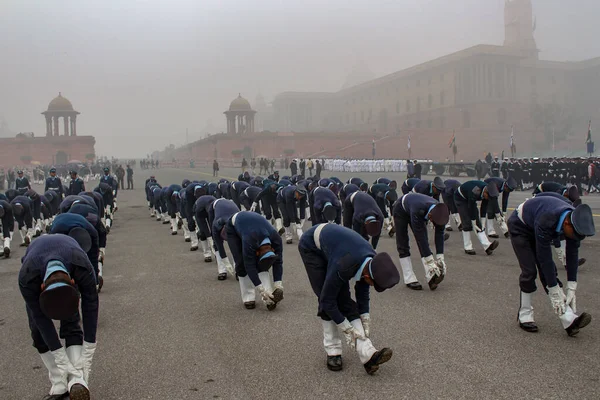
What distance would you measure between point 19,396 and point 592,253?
9819 mm

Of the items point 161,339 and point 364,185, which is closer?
point 161,339

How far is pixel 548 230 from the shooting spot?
5402 mm

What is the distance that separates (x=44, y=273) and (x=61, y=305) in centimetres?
45

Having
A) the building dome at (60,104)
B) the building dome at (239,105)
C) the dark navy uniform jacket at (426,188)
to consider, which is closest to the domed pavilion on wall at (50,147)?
the building dome at (60,104)

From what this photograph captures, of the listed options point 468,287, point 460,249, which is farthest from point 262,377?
point 460,249

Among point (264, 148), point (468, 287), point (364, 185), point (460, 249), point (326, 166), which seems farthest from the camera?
point (264, 148)

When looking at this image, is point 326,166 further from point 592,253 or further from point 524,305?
point 524,305

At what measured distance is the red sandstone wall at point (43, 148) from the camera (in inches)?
2854

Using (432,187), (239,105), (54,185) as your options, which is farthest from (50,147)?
(432,187)

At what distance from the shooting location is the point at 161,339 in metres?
6.04

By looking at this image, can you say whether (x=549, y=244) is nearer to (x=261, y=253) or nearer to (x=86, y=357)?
(x=261, y=253)

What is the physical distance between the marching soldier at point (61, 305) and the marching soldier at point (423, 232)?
4707 millimetres

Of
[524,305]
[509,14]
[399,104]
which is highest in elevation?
[509,14]

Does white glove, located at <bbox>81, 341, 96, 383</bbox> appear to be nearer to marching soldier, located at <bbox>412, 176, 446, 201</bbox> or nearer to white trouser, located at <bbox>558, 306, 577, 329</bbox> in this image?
white trouser, located at <bbox>558, 306, 577, 329</bbox>
